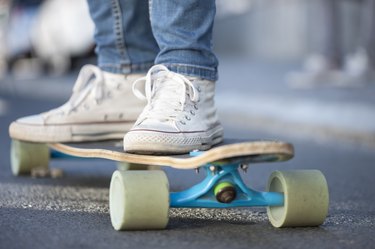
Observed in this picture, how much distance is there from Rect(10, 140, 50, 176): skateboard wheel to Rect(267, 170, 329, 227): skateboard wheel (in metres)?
1.39

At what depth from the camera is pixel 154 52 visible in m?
3.22

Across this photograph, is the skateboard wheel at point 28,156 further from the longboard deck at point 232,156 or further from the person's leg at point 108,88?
the longboard deck at point 232,156

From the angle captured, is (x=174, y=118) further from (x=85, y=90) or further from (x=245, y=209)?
(x=85, y=90)

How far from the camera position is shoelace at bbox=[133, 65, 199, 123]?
259 centimetres

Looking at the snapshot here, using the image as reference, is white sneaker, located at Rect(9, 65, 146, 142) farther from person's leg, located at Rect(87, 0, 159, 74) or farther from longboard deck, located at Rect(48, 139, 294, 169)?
longboard deck, located at Rect(48, 139, 294, 169)

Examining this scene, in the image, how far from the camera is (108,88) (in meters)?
3.18

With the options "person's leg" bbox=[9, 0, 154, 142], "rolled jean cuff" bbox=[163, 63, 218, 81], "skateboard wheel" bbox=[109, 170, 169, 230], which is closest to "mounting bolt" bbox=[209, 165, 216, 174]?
"skateboard wheel" bbox=[109, 170, 169, 230]

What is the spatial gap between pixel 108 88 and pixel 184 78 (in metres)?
0.60

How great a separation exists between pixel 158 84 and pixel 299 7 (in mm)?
12025

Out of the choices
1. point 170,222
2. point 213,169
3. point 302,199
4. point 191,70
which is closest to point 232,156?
point 213,169

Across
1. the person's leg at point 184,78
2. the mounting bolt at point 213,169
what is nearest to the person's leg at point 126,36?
the person's leg at point 184,78

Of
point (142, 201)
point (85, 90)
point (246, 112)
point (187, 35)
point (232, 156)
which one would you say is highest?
point (187, 35)

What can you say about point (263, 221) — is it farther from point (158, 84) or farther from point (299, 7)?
point (299, 7)

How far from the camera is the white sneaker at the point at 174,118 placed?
2.50 meters
